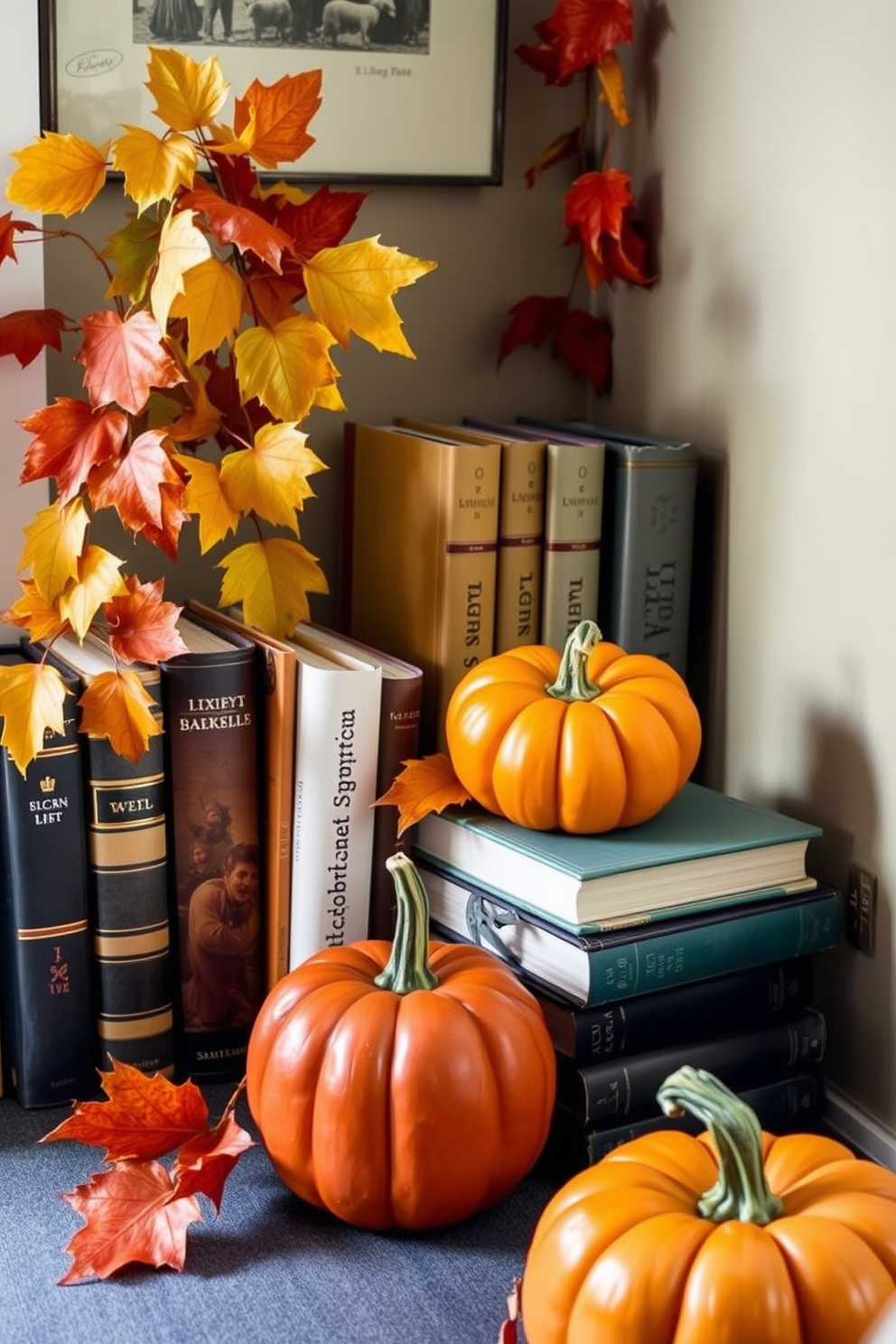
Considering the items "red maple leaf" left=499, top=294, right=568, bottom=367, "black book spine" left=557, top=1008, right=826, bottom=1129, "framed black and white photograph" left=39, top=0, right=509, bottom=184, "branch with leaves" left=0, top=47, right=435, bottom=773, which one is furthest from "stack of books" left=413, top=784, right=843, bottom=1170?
"framed black and white photograph" left=39, top=0, right=509, bottom=184

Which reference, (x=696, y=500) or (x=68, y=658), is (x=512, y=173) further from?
(x=68, y=658)

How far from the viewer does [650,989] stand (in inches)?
50.5

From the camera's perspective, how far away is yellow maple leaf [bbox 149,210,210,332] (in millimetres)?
1195

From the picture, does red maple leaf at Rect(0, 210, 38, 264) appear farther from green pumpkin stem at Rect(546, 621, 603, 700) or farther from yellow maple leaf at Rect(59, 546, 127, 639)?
green pumpkin stem at Rect(546, 621, 603, 700)

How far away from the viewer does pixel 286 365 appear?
130 cm

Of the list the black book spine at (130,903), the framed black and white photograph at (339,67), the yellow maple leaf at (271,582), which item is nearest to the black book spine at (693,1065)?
the black book spine at (130,903)

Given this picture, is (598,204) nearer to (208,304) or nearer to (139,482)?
(208,304)

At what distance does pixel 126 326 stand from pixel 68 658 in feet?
1.00

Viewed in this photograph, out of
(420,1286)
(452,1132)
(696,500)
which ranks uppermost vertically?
(696,500)

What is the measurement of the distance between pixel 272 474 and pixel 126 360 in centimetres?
15

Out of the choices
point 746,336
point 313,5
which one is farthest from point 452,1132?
point 313,5

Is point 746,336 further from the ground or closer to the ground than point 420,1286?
further from the ground

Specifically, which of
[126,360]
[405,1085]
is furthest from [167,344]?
[405,1085]

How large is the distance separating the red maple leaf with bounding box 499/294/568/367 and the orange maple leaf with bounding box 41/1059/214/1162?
34.9 inches
